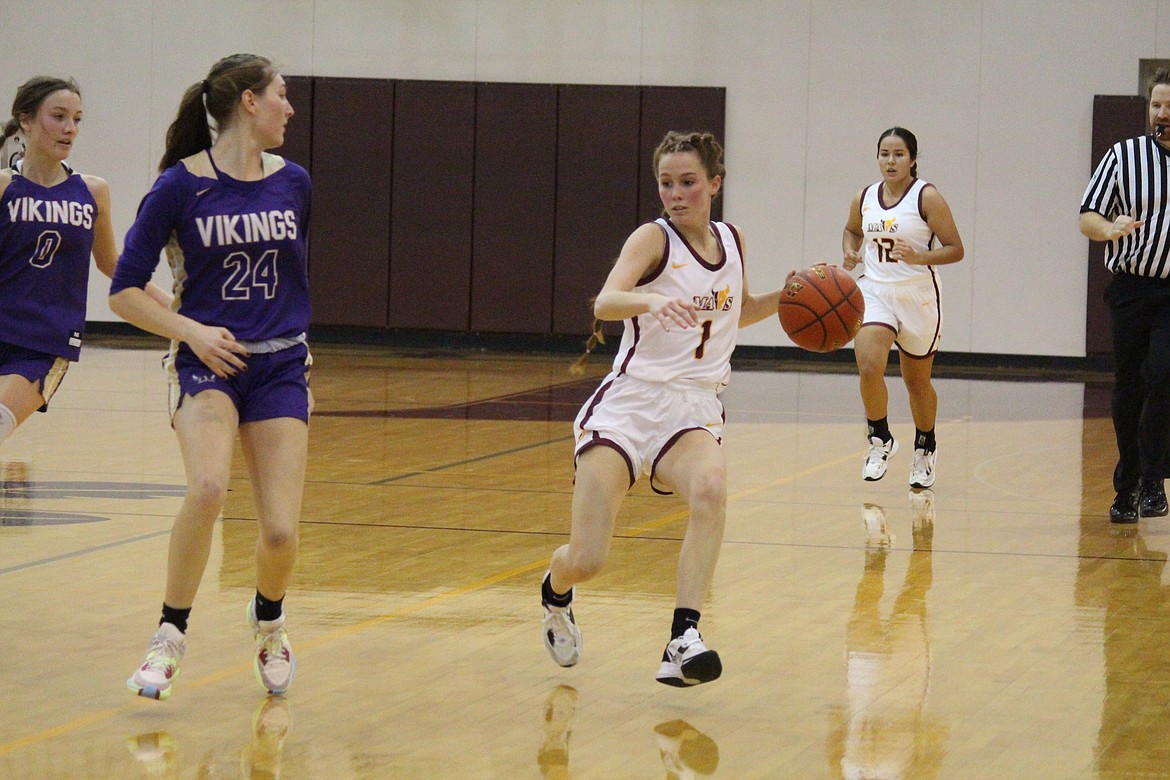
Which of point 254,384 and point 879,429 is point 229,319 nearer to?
point 254,384

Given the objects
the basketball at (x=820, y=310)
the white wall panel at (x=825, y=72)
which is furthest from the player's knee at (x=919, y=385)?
the white wall panel at (x=825, y=72)

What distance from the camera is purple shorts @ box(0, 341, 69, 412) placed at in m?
5.04

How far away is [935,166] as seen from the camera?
54.3ft

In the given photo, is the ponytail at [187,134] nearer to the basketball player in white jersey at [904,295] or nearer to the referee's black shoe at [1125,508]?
the basketball player in white jersey at [904,295]

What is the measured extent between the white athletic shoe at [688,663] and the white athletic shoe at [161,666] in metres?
1.24

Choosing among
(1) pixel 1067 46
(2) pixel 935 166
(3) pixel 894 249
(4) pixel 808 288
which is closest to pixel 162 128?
(2) pixel 935 166

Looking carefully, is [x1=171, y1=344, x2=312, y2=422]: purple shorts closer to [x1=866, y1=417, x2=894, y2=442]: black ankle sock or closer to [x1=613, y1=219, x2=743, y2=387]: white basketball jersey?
[x1=613, y1=219, x2=743, y2=387]: white basketball jersey

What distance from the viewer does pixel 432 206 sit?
57.2 ft

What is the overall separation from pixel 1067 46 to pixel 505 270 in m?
6.14

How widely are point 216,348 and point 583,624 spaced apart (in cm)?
179

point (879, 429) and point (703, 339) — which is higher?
point (703, 339)

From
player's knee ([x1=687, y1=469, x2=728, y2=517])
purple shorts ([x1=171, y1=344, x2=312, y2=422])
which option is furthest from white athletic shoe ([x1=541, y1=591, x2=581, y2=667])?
purple shorts ([x1=171, y1=344, x2=312, y2=422])

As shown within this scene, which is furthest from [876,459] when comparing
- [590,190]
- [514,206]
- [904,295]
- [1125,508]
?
[514,206]

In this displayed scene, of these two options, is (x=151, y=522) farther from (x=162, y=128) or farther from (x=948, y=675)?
(x=162, y=128)
